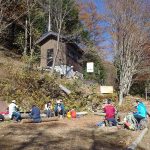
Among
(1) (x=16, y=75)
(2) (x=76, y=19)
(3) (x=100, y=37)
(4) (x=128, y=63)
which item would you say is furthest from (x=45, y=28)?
(1) (x=16, y=75)

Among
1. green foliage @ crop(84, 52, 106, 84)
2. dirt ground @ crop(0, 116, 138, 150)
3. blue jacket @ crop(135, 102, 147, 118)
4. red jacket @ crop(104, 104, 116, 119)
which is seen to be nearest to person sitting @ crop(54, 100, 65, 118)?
dirt ground @ crop(0, 116, 138, 150)

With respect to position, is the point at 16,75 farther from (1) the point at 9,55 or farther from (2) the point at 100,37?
(2) the point at 100,37

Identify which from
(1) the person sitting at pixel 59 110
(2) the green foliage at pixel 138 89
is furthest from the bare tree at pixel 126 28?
(2) the green foliage at pixel 138 89

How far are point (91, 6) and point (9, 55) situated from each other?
880 inches

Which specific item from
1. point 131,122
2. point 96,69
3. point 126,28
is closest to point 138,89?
point 96,69

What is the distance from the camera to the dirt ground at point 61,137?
1422 cm

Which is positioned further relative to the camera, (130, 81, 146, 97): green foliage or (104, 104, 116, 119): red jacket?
(130, 81, 146, 97): green foliage

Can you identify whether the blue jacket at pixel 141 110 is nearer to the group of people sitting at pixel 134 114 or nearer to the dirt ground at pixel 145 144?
the group of people sitting at pixel 134 114

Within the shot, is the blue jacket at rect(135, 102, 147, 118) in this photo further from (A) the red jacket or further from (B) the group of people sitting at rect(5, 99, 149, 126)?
(A) the red jacket

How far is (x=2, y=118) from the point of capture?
2211 centimetres

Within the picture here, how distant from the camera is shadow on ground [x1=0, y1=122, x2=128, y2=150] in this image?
14180 millimetres

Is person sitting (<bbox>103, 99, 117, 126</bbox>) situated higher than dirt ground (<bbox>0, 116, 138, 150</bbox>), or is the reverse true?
person sitting (<bbox>103, 99, 117, 126</bbox>)

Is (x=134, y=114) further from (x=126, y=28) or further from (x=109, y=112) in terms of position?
(x=126, y=28)

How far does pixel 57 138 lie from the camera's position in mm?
16297
